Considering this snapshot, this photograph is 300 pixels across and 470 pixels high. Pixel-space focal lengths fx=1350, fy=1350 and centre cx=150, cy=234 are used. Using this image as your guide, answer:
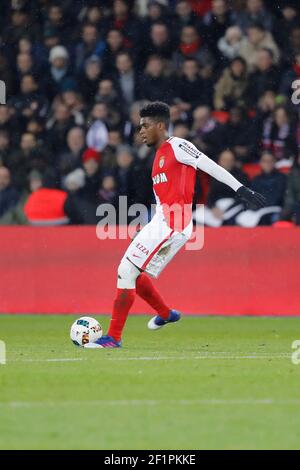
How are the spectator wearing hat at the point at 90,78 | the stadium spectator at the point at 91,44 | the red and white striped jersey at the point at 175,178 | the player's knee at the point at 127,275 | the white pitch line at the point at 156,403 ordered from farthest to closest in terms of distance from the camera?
the stadium spectator at the point at 91,44 → the spectator wearing hat at the point at 90,78 → the red and white striped jersey at the point at 175,178 → the player's knee at the point at 127,275 → the white pitch line at the point at 156,403

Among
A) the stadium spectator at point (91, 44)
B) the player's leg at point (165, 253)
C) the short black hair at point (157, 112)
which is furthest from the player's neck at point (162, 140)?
the stadium spectator at point (91, 44)

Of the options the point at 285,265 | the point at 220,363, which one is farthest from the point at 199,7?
the point at 220,363

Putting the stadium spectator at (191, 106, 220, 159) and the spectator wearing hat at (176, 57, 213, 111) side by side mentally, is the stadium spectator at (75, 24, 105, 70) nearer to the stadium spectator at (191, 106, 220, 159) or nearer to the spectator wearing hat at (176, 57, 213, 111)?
the spectator wearing hat at (176, 57, 213, 111)

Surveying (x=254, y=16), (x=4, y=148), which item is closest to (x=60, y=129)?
(x=4, y=148)

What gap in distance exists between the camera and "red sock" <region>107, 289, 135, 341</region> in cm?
1303

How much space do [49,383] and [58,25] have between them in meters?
13.1

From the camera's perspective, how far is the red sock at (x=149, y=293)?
13516 mm

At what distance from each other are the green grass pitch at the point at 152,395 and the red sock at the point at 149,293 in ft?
1.28

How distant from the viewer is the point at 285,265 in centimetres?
1844

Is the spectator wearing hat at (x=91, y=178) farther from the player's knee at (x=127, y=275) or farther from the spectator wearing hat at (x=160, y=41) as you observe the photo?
the player's knee at (x=127, y=275)

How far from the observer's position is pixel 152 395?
9.68m

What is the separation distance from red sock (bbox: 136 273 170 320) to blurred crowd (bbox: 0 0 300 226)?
544cm

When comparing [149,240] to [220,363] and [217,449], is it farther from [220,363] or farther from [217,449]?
[217,449]

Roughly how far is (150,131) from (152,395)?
4.44 metres
